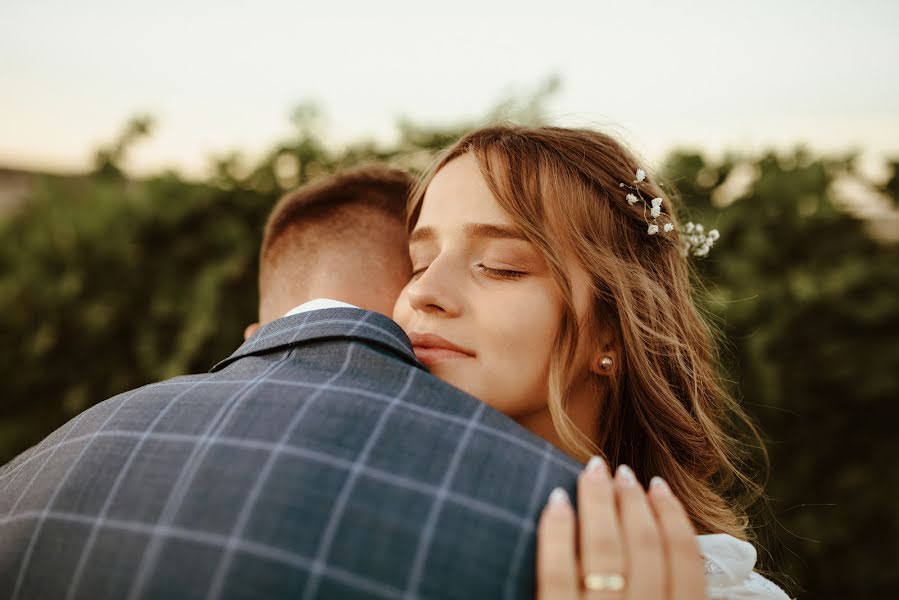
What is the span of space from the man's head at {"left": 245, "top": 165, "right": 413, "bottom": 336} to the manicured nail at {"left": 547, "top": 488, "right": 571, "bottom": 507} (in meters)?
1.68

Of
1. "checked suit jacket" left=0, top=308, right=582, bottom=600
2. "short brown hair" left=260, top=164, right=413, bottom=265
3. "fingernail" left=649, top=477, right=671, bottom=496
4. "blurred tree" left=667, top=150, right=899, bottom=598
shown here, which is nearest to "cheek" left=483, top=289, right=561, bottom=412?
"checked suit jacket" left=0, top=308, right=582, bottom=600

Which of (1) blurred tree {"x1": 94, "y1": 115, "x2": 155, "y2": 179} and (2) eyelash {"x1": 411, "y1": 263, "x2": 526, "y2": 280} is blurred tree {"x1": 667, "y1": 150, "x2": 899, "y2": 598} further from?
(1) blurred tree {"x1": 94, "y1": 115, "x2": 155, "y2": 179}

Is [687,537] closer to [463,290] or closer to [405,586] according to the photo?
[405,586]

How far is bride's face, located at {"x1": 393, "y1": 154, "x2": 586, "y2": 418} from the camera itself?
213 cm

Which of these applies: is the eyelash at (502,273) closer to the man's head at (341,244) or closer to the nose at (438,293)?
the nose at (438,293)

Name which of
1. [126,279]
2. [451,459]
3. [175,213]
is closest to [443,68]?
[175,213]

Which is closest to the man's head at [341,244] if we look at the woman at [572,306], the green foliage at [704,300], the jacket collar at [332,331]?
the woman at [572,306]

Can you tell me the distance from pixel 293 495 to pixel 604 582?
61 cm

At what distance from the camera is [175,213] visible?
426cm

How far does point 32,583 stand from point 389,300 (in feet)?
5.63

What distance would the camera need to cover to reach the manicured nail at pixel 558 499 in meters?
1.30

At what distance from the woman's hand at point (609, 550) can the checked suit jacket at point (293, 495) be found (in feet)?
0.15

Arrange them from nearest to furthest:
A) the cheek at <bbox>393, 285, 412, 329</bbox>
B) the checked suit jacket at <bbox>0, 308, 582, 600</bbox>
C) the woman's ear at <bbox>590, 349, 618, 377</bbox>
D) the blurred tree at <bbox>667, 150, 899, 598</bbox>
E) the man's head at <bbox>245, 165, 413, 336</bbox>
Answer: the checked suit jacket at <bbox>0, 308, 582, 600</bbox>, the woman's ear at <bbox>590, 349, 618, 377</bbox>, the cheek at <bbox>393, 285, 412, 329</bbox>, the man's head at <bbox>245, 165, 413, 336</bbox>, the blurred tree at <bbox>667, 150, 899, 598</bbox>

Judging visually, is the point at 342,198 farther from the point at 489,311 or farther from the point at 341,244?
the point at 489,311
